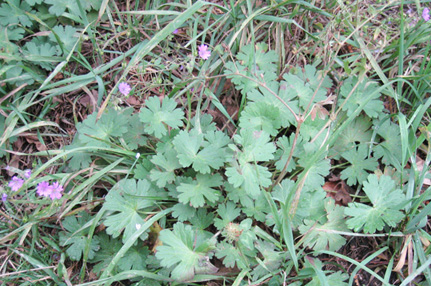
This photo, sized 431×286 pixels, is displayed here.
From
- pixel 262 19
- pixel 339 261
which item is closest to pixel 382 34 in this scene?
pixel 262 19

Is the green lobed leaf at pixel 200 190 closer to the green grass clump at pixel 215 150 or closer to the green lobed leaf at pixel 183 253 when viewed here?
the green grass clump at pixel 215 150

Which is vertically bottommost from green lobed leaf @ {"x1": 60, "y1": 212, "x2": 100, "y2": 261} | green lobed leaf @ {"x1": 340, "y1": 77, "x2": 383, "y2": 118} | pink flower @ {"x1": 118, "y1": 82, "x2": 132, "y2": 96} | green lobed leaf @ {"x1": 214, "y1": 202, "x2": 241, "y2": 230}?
green lobed leaf @ {"x1": 60, "y1": 212, "x2": 100, "y2": 261}

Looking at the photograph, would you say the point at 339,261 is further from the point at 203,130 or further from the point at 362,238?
the point at 203,130

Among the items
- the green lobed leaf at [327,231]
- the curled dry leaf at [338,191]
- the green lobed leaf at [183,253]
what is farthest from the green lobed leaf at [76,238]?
the curled dry leaf at [338,191]

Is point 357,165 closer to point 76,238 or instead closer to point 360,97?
point 360,97

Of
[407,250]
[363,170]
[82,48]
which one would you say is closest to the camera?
[407,250]

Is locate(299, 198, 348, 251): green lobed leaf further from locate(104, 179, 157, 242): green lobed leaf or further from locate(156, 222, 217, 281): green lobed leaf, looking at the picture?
locate(104, 179, 157, 242): green lobed leaf

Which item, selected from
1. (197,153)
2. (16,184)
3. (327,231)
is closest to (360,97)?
(327,231)

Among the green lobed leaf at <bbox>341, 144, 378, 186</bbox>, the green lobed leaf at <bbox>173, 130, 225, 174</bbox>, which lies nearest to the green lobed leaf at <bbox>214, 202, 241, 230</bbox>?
the green lobed leaf at <bbox>173, 130, 225, 174</bbox>
